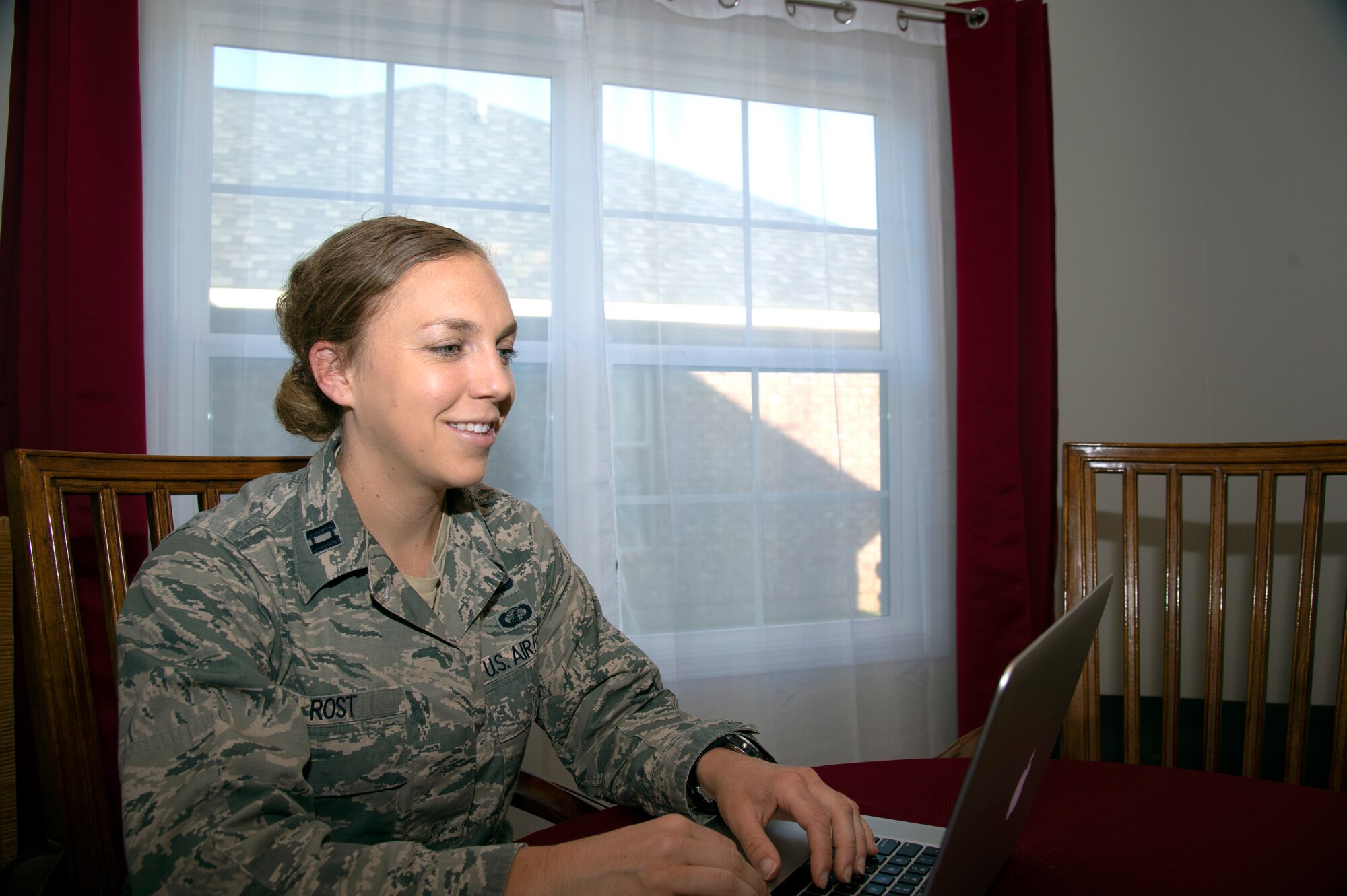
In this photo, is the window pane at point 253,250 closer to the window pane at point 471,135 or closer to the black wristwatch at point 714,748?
the window pane at point 471,135

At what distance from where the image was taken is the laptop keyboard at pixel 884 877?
0.73m

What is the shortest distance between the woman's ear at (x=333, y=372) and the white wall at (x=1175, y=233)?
2197 millimetres

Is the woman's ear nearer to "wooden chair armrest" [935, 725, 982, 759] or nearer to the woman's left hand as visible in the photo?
the woman's left hand

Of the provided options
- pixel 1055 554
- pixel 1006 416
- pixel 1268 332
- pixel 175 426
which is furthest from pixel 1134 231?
pixel 175 426

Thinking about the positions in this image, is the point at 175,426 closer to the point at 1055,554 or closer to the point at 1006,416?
the point at 1006,416

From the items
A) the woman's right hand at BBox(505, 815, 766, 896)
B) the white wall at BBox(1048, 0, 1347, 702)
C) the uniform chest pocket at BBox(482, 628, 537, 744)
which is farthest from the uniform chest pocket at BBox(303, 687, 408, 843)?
the white wall at BBox(1048, 0, 1347, 702)

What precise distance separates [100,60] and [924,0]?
2059 millimetres

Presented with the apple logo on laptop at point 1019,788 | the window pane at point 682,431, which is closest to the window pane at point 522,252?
the window pane at point 682,431

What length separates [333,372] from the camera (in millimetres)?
1082

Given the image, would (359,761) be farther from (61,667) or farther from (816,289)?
(816,289)

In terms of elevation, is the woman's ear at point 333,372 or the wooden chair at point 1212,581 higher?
the woman's ear at point 333,372

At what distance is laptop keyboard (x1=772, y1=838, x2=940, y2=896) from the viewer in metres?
0.73

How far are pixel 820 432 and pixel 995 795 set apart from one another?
170 cm

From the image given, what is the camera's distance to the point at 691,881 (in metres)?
0.69
